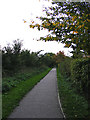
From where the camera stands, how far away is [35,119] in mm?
4031

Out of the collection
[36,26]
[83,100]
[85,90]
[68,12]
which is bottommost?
[83,100]

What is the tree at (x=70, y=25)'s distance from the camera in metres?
2.99

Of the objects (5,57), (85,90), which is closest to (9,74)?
(5,57)

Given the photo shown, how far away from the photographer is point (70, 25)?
3309mm

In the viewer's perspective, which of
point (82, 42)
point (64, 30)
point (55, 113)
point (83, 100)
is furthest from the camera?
point (83, 100)

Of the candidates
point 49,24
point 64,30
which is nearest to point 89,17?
point 64,30

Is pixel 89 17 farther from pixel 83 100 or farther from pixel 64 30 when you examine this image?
pixel 83 100

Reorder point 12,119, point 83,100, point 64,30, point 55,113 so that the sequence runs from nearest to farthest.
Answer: point 64,30 → point 12,119 → point 55,113 → point 83,100

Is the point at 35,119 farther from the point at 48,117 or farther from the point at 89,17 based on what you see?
the point at 89,17

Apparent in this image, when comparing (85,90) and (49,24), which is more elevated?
(49,24)

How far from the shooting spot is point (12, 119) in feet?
13.2

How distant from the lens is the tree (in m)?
2.99

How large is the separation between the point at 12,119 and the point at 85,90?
3.70 metres

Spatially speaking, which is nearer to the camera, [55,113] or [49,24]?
[49,24]
